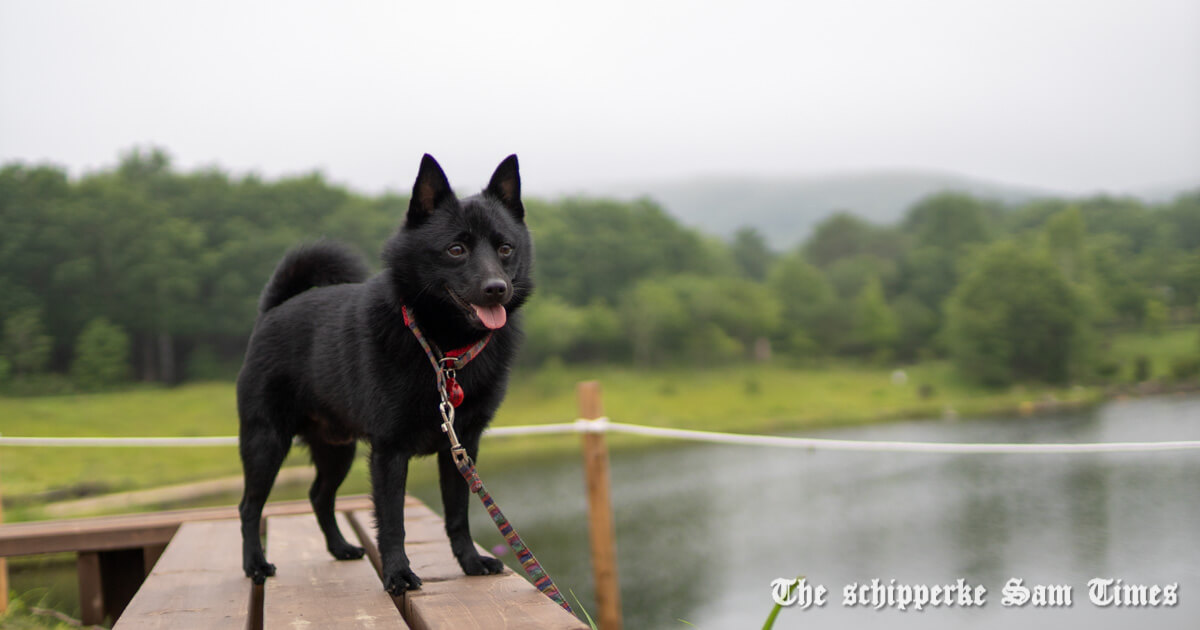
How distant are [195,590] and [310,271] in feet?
4.04

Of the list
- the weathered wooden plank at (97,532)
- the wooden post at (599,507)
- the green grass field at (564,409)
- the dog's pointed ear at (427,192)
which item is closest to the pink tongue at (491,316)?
the dog's pointed ear at (427,192)

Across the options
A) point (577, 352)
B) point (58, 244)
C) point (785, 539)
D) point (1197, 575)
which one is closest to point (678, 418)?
point (577, 352)

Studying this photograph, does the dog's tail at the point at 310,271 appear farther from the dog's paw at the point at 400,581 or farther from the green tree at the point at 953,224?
the green tree at the point at 953,224

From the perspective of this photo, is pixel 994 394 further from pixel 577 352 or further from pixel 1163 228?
pixel 577 352

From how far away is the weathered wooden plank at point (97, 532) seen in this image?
344 cm

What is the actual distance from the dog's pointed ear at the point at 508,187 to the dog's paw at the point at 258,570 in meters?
1.43

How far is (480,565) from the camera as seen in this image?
2.37 m

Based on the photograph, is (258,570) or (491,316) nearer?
(491,316)

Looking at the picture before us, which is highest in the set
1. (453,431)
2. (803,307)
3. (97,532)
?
(453,431)

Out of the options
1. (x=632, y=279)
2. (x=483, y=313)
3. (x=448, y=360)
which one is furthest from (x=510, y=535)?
(x=632, y=279)

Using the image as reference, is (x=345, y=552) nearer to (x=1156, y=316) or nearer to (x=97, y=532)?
(x=97, y=532)

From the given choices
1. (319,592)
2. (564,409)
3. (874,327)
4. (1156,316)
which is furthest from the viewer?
(874,327)

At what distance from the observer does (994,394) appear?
152ft

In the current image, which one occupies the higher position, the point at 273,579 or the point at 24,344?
the point at 273,579
